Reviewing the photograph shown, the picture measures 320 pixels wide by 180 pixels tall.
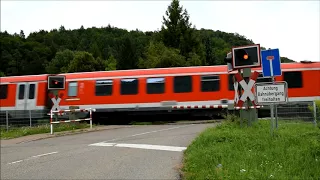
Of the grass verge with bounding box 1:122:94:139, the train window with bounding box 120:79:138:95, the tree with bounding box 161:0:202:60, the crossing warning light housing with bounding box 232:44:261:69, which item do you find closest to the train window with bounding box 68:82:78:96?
the train window with bounding box 120:79:138:95

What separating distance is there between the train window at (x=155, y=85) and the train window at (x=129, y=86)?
0.81 metres

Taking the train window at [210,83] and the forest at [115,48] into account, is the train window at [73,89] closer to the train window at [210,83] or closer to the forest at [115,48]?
the train window at [210,83]

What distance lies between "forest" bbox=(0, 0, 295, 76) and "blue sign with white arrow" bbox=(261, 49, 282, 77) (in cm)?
3119

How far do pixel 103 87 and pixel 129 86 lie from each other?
1.67m

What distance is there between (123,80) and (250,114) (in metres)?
12.3

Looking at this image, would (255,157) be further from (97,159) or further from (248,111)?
(248,111)

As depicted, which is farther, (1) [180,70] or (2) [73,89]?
(2) [73,89]

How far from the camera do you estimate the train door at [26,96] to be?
981 inches

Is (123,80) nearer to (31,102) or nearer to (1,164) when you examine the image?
(31,102)

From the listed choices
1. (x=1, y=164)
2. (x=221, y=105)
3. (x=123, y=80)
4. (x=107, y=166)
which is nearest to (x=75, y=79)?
(x=123, y=80)

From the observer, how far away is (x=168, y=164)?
8.53 meters

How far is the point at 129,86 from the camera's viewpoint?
22609 mm

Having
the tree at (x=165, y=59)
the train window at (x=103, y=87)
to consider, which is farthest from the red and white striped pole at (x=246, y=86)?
the tree at (x=165, y=59)

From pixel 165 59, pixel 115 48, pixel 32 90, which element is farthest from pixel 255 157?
pixel 115 48
